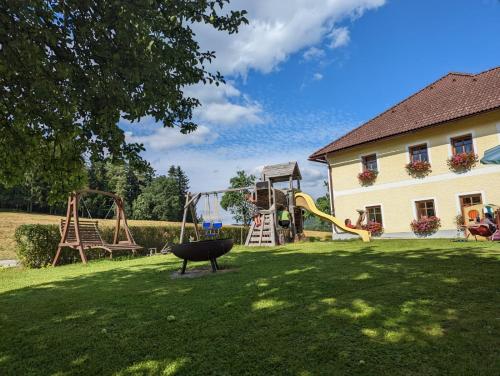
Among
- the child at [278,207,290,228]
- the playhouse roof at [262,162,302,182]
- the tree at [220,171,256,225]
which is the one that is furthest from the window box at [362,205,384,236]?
the tree at [220,171,256,225]

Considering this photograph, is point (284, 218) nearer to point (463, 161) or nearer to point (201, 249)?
point (463, 161)

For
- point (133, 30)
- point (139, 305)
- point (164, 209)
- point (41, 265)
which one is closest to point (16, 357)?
point (139, 305)

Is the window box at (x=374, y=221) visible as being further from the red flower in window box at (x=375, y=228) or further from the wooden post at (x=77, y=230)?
the wooden post at (x=77, y=230)

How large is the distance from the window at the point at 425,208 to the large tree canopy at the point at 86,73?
15.8 m

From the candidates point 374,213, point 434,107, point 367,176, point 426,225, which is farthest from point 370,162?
point 426,225

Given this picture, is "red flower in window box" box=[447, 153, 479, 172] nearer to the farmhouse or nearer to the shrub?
the farmhouse

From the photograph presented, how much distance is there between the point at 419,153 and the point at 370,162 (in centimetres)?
277

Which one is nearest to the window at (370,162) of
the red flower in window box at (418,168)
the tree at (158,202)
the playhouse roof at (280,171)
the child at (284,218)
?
the red flower in window box at (418,168)

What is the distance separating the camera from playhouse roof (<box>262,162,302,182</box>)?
18734mm

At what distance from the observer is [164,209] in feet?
214

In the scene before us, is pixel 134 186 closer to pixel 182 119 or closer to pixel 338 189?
pixel 338 189

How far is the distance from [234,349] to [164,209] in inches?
2511

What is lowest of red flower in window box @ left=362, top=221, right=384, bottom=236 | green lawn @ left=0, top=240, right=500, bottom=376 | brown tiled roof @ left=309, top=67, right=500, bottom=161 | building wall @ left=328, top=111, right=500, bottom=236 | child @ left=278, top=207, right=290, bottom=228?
green lawn @ left=0, top=240, right=500, bottom=376

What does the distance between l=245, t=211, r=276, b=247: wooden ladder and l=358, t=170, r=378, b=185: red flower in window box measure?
22.4 feet
